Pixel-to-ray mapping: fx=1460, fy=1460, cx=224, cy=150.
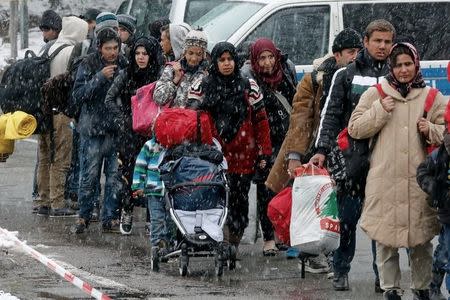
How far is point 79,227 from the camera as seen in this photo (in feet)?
42.8

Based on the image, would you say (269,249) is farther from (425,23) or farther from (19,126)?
(425,23)

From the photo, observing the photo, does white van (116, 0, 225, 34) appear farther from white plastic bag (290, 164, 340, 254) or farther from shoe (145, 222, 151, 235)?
white plastic bag (290, 164, 340, 254)

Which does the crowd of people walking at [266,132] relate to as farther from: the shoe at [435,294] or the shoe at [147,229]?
the shoe at [147,229]

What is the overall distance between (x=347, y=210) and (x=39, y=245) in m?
3.30

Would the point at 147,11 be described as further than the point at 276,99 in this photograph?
Yes

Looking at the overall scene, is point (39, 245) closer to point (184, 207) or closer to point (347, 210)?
point (184, 207)

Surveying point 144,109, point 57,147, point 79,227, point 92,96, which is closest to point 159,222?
point 144,109

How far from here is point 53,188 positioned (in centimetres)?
1420

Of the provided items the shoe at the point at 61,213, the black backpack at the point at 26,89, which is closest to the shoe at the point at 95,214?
the shoe at the point at 61,213

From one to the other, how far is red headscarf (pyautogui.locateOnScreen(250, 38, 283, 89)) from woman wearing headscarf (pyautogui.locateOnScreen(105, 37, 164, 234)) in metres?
1.20

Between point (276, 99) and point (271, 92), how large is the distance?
70mm

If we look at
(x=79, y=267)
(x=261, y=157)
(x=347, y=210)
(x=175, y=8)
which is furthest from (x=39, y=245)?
(x=175, y=8)

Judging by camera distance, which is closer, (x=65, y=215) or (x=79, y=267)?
(x=79, y=267)

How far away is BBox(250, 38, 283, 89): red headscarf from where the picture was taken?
11625mm
